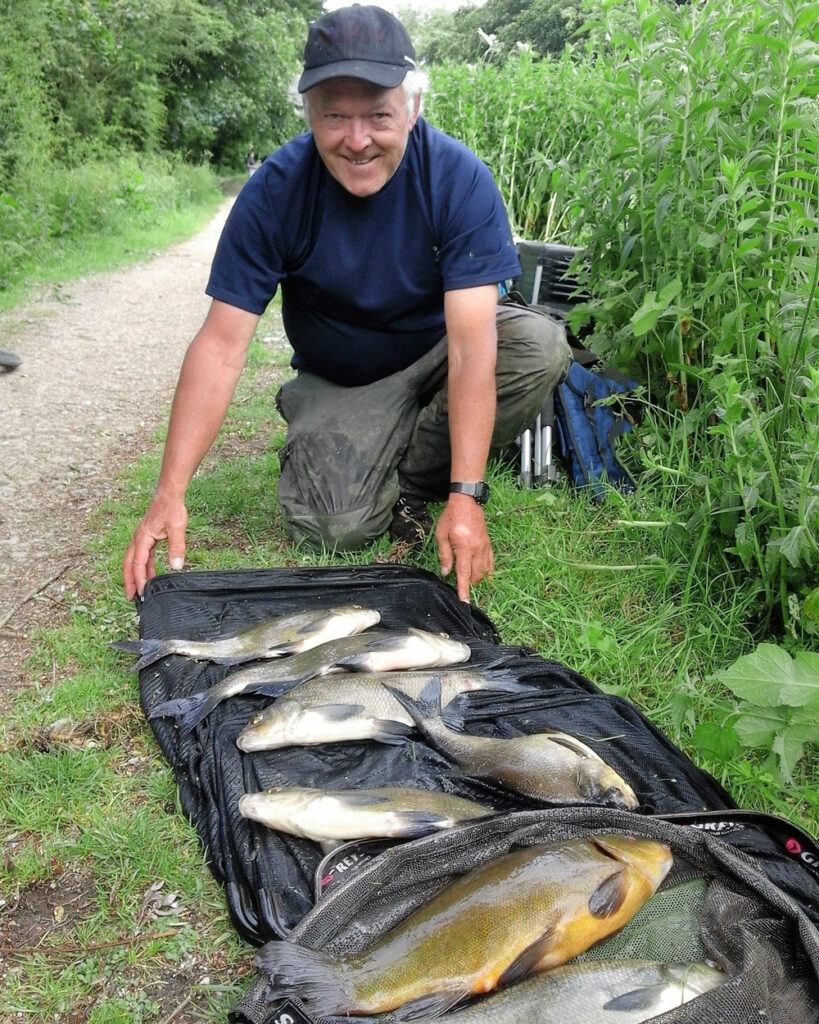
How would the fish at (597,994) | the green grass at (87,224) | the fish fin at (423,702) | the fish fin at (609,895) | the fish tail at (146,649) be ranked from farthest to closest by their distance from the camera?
the green grass at (87,224) < the fish tail at (146,649) < the fish fin at (423,702) < the fish fin at (609,895) < the fish at (597,994)

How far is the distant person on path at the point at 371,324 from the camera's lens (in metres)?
3.09

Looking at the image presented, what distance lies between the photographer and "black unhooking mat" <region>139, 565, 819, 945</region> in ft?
6.67

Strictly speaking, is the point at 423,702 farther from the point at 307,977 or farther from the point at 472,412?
the point at 472,412

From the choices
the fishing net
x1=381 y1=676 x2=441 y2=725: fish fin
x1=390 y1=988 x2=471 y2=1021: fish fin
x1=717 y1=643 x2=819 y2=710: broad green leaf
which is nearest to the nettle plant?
x1=717 y1=643 x2=819 y2=710: broad green leaf

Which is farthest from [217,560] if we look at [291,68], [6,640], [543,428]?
[291,68]

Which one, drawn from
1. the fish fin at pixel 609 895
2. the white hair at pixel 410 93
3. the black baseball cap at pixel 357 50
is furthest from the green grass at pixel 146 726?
the black baseball cap at pixel 357 50

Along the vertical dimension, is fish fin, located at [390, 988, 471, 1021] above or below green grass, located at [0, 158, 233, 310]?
above

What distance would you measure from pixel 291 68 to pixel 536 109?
90.7 ft

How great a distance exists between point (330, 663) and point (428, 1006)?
1140 millimetres

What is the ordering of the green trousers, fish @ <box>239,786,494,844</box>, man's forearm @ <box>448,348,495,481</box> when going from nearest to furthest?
1. fish @ <box>239,786,494,844</box>
2. man's forearm @ <box>448,348,495,481</box>
3. the green trousers

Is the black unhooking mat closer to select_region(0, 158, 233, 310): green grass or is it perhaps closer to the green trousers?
the green trousers

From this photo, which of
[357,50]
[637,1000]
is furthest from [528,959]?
[357,50]

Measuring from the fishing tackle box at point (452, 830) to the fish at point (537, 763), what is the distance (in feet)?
0.15

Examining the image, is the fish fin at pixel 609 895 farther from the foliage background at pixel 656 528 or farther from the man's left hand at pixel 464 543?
the man's left hand at pixel 464 543
